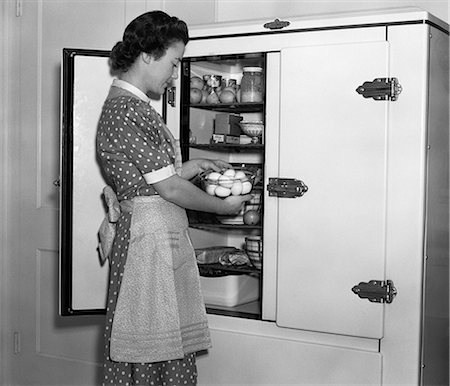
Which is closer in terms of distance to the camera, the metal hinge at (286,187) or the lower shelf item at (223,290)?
the metal hinge at (286,187)

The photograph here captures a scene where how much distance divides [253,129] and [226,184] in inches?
22.1

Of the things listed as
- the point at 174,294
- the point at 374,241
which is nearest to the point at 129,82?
the point at 174,294

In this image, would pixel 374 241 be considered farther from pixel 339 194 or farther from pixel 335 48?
pixel 335 48

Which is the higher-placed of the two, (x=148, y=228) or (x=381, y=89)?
(x=381, y=89)

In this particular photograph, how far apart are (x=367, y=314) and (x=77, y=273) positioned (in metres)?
1.02

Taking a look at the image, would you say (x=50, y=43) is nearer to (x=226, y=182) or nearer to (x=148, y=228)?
(x=226, y=182)

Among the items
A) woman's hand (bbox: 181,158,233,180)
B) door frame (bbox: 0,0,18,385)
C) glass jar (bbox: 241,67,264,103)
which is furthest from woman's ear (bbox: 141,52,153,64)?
door frame (bbox: 0,0,18,385)

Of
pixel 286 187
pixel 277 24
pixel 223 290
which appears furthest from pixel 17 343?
pixel 277 24

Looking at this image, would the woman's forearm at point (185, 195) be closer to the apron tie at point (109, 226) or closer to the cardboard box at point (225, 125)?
the apron tie at point (109, 226)

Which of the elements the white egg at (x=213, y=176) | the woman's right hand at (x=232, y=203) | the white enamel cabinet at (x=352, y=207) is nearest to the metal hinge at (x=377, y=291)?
the white enamel cabinet at (x=352, y=207)

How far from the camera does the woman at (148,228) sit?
7.72 ft

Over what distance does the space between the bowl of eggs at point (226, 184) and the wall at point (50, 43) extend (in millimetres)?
998

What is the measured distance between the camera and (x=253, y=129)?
3076 millimetres

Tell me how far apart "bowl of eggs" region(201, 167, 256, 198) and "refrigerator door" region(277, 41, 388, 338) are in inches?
8.5
